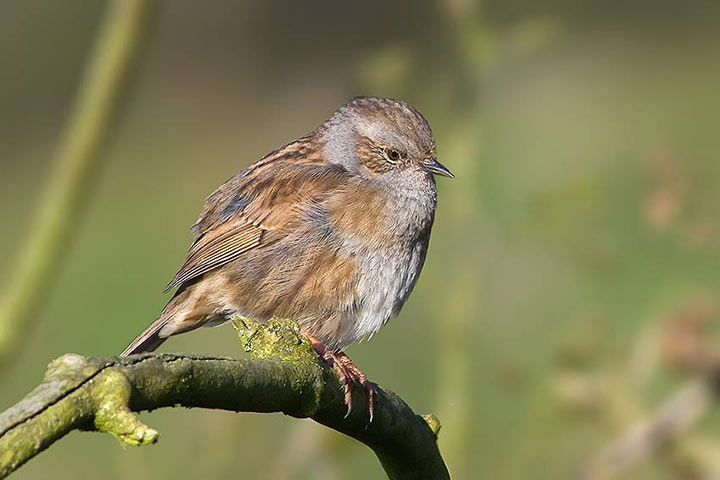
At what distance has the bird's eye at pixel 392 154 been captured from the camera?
4.00 m

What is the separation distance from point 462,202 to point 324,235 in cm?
92

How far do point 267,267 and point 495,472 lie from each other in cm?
213

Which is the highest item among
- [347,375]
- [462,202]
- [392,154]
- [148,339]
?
[462,202]

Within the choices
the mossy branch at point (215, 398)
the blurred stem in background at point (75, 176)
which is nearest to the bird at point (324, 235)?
the blurred stem in background at point (75, 176)

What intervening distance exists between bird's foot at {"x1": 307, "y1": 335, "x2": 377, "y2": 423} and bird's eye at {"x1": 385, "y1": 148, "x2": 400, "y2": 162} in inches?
44.8

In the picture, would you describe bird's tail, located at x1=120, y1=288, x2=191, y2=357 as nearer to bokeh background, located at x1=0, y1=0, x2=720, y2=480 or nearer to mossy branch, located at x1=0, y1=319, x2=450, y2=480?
bokeh background, located at x1=0, y1=0, x2=720, y2=480

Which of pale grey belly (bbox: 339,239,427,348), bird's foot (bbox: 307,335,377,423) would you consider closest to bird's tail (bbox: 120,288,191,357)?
pale grey belly (bbox: 339,239,427,348)

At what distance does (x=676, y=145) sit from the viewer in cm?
706

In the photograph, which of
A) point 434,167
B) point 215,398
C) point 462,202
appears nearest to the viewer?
point 215,398

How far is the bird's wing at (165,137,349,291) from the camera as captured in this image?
378cm

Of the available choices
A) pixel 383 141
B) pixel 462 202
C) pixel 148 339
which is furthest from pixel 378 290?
pixel 462 202

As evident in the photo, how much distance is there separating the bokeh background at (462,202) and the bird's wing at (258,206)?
46 centimetres

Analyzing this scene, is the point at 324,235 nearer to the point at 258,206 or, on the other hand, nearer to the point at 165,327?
the point at 258,206

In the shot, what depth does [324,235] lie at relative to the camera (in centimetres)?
368
